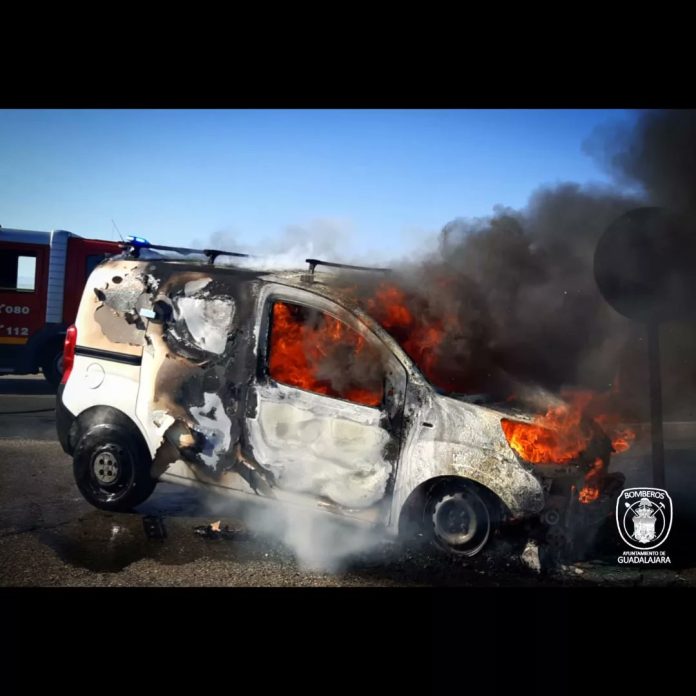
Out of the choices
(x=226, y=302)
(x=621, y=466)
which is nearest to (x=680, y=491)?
(x=621, y=466)

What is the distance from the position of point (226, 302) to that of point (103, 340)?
3.66ft

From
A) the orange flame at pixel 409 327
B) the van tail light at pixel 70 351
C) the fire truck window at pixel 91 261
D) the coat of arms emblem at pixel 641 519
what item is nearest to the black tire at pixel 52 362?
the fire truck window at pixel 91 261

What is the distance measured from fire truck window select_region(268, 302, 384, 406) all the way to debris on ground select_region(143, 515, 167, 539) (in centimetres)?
151

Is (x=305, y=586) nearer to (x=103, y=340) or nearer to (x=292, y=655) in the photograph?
(x=292, y=655)

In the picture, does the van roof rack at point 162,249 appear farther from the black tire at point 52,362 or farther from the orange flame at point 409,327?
the black tire at point 52,362

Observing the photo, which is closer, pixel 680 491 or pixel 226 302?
pixel 226 302

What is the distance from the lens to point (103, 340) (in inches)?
188

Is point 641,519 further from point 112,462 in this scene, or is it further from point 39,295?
point 39,295

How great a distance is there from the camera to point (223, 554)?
167 inches

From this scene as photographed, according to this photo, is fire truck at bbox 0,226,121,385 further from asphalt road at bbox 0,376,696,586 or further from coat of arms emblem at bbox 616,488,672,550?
coat of arms emblem at bbox 616,488,672,550

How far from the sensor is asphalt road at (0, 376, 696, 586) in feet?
12.7

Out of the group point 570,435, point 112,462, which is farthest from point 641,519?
point 112,462

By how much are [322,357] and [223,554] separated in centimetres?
154

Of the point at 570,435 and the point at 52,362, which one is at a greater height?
the point at 52,362
